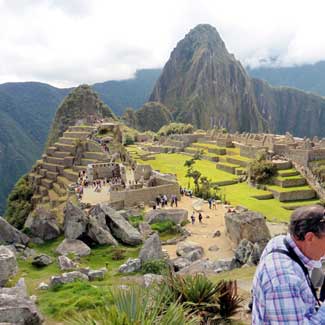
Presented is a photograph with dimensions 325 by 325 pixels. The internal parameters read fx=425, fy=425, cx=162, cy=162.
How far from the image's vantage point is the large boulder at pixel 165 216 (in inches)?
720

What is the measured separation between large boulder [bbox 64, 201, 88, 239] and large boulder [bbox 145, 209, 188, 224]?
4.72m

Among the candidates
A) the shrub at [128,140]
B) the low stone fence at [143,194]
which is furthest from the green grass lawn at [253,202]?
the shrub at [128,140]

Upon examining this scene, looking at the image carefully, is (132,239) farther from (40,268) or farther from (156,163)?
(156,163)

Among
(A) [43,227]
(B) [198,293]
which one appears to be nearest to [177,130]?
(A) [43,227]

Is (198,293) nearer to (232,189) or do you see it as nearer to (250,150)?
(232,189)

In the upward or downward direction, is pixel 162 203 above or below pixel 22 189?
above

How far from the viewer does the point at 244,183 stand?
42.9 meters

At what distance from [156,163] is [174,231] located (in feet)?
113

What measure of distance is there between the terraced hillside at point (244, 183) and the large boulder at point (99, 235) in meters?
15.7

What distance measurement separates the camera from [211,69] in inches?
7347

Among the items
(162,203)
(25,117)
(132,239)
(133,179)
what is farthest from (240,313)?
(25,117)

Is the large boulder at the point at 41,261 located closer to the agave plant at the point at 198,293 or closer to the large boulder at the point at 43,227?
the large boulder at the point at 43,227

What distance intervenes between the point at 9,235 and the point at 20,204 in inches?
1307

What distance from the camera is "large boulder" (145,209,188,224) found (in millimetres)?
18277
